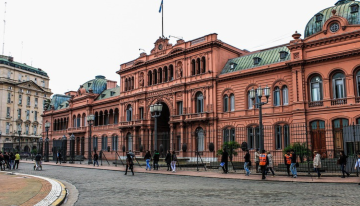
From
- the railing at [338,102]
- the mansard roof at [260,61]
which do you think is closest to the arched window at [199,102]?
the mansard roof at [260,61]

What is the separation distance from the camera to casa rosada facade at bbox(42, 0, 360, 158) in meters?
31.3

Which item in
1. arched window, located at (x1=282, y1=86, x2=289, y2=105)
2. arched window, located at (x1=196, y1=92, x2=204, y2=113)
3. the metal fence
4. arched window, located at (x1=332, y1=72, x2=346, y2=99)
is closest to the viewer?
the metal fence

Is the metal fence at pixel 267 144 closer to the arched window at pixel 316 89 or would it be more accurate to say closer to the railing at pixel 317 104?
the railing at pixel 317 104

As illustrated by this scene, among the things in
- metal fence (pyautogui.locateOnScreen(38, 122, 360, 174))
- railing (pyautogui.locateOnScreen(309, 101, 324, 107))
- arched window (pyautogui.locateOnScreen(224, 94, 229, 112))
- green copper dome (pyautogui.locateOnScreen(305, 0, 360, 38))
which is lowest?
metal fence (pyautogui.locateOnScreen(38, 122, 360, 174))

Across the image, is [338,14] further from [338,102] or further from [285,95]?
[285,95]

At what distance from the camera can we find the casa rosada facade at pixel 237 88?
1231 inches

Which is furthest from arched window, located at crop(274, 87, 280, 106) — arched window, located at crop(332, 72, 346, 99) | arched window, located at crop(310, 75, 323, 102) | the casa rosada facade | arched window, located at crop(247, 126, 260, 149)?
arched window, located at crop(332, 72, 346, 99)

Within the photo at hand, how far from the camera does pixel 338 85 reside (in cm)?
3156

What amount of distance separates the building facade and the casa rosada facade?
105ft

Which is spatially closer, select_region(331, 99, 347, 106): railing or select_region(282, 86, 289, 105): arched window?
select_region(331, 99, 347, 106): railing

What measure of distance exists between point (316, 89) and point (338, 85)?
80.7 inches

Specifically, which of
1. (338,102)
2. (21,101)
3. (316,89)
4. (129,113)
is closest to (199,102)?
(129,113)

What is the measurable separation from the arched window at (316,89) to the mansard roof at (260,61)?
4370mm

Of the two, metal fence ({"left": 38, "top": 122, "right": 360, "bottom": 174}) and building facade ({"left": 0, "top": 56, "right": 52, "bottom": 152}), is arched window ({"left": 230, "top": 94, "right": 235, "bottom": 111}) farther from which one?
building facade ({"left": 0, "top": 56, "right": 52, "bottom": 152})
